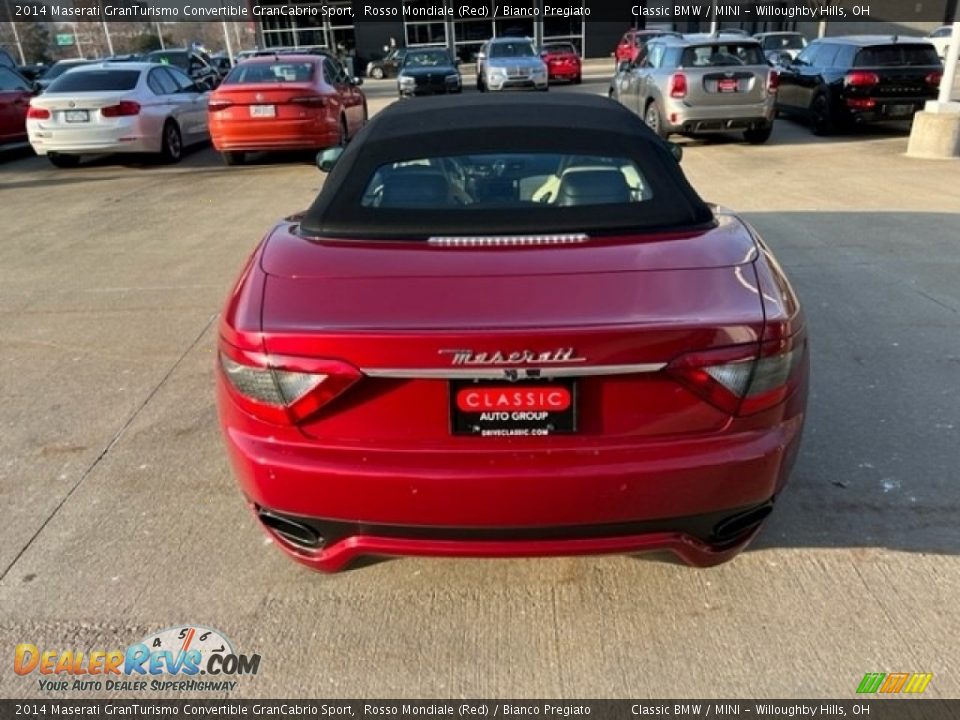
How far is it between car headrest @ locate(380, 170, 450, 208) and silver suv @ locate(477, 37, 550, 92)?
769 inches

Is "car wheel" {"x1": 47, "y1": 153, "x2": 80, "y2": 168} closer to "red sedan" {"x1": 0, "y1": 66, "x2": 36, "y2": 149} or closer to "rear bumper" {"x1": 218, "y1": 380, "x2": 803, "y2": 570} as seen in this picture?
"red sedan" {"x1": 0, "y1": 66, "x2": 36, "y2": 149}

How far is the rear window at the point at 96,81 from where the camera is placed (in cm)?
1131

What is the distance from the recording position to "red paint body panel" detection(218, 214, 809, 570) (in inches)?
79.6

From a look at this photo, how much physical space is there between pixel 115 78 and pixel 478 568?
11501 mm

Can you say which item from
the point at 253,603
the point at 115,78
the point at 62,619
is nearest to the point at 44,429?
the point at 62,619

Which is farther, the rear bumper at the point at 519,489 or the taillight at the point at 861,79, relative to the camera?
the taillight at the point at 861,79

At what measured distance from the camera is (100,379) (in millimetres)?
4320

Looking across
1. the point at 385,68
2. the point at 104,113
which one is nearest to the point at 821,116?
the point at 104,113

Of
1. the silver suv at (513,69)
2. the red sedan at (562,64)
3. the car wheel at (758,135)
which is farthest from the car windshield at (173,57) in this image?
the car wheel at (758,135)

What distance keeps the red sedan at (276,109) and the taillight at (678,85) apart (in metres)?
4.76

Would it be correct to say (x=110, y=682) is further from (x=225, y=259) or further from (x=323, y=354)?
(x=225, y=259)

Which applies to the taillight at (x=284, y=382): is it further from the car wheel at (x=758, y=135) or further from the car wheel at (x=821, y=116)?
the car wheel at (x=821, y=116)

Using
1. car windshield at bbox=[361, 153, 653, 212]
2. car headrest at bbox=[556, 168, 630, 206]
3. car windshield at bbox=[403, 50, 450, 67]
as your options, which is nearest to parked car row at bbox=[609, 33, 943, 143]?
car windshield at bbox=[361, 153, 653, 212]

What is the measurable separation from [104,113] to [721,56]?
30.3 ft
